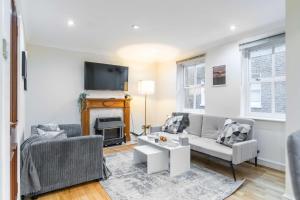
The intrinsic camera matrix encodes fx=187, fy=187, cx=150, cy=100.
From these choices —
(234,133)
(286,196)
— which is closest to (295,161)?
(286,196)

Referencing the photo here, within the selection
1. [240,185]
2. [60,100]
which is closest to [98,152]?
[240,185]

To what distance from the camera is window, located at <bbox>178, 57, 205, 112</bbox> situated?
174 inches

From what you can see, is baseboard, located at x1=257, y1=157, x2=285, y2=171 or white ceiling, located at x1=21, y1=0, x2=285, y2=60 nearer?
white ceiling, located at x1=21, y1=0, x2=285, y2=60

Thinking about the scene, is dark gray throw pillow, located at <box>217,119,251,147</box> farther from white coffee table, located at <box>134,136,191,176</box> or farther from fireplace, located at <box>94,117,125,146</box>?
fireplace, located at <box>94,117,125,146</box>

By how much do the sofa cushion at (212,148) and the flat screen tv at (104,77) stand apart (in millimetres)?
2430

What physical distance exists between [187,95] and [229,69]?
1456mm

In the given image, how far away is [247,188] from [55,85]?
3.95 m

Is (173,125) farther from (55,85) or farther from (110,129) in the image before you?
(55,85)

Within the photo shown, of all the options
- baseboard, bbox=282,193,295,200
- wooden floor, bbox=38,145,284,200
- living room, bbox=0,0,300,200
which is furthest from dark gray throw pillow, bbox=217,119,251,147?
baseboard, bbox=282,193,295,200

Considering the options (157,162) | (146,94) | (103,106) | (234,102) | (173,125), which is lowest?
(157,162)

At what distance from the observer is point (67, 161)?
7.34 feet

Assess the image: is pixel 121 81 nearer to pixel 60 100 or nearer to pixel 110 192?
pixel 60 100

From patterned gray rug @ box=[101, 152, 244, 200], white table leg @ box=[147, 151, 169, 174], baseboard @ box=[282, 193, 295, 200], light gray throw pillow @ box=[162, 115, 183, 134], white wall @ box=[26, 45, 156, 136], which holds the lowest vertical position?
patterned gray rug @ box=[101, 152, 244, 200]

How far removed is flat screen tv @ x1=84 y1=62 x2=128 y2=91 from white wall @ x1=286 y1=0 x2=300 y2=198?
362 cm
